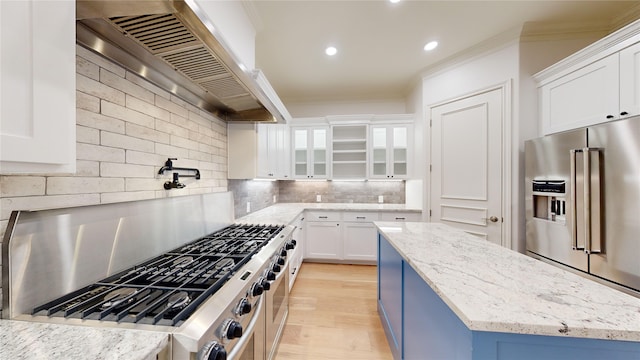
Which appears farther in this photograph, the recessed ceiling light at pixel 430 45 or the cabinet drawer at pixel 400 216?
the cabinet drawer at pixel 400 216

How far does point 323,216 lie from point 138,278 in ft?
8.88

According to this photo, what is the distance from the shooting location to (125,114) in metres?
1.20

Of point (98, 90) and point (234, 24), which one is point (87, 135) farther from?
point (234, 24)

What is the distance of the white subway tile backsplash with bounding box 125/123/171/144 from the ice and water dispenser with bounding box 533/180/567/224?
Result: 3.08m

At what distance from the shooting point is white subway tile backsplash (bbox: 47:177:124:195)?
884 millimetres

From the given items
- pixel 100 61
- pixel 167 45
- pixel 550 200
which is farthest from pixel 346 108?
pixel 100 61

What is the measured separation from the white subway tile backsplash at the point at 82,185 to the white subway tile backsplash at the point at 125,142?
0.18 metres

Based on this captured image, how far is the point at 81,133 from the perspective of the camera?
0.99 meters

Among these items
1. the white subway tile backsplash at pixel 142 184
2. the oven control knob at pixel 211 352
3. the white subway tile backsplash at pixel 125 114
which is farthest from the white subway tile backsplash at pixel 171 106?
the oven control knob at pixel 211 352

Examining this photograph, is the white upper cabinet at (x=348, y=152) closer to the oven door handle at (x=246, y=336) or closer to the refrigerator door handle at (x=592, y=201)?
the refrigerator door handle at (x=592, y=201)

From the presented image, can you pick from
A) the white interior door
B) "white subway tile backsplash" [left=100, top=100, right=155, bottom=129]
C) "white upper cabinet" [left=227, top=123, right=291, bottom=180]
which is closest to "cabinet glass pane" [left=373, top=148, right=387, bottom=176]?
the white interior door

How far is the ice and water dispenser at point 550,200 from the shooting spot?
188cm

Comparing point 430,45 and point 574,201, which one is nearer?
point 574,201

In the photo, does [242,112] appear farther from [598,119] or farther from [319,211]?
[598,119]
